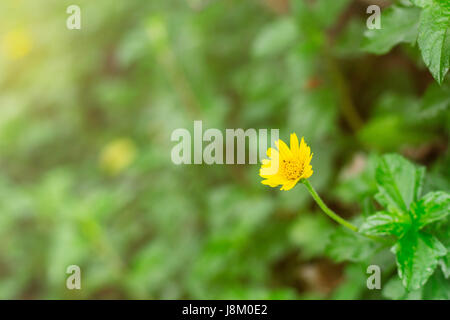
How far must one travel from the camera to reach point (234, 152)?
2.28 meters

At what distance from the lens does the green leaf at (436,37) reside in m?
0.89

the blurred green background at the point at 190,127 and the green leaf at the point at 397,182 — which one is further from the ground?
the blurred green background at the point at 190,127

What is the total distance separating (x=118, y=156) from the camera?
2.58m

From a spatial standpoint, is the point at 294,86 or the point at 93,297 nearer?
the point at 294,86

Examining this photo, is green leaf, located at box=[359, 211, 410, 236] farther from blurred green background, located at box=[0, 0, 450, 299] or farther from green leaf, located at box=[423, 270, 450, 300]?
blurred green background, located at box=[0, 0, 450, 299]

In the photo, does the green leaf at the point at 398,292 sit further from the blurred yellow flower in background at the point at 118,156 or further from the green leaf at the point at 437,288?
the blurred yellow flower in background at the point at 118,156

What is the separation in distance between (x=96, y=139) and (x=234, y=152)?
1.01 metres

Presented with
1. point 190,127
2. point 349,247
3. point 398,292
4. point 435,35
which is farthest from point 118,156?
point 435,35

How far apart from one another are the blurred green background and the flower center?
1.31 feet

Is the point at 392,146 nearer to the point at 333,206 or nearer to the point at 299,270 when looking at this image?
the point at 333,206

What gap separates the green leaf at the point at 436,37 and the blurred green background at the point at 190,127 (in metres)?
0.35

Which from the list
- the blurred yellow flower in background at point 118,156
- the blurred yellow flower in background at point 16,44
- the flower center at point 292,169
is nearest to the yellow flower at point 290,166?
the flower center at point 292,169
